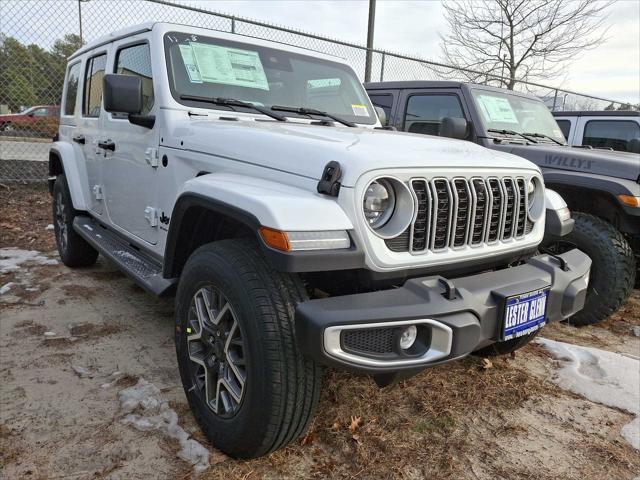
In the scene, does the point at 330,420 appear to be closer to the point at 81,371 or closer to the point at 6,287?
the point at 81,371

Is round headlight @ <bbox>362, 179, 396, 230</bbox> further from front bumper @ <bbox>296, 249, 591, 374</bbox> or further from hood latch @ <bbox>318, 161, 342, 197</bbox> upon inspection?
front bumper @ <bbox>296, 249, 591, 374</bbox>

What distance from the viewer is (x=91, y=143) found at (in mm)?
4152

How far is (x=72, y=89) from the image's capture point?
4.87 meters

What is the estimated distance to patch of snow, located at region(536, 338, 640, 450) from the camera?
2855mm

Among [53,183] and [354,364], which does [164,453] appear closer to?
[354,364]

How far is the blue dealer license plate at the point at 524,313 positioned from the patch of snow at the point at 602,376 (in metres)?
0.97

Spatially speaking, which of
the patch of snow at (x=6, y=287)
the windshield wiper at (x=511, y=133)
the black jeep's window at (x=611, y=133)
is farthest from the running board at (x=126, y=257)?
the black jeep's window at (x=611, y=133)

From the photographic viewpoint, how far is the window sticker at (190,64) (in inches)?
119

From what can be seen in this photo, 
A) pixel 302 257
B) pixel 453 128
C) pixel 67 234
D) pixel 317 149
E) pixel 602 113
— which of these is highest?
pixel 602 113

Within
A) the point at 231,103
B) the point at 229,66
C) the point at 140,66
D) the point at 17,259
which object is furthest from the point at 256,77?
the point at 17,259

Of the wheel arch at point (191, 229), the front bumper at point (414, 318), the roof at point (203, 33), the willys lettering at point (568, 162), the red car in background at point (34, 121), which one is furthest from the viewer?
the red car in background at point (34, 121)

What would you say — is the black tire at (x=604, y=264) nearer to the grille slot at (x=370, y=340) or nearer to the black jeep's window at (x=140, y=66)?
the grille slot at (x=370, y=340)

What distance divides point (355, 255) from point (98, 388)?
1.80 m

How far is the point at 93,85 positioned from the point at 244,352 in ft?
10.9
